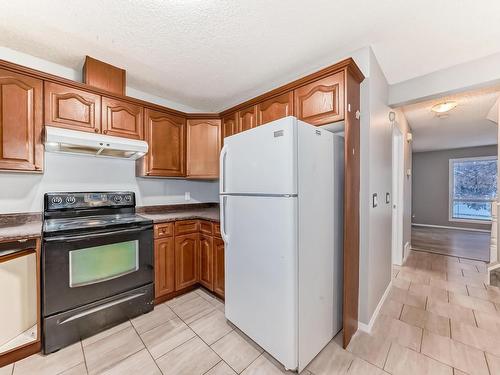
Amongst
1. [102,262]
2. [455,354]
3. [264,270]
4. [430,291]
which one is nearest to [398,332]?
[455,354]

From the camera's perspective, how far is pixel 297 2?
147cm

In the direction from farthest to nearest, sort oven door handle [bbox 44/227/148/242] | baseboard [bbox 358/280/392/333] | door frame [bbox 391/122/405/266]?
door frame [bbox 391/122/405/266] → baseboard [bbox 358/280/392/333] → oven door handle [bbox 44/227/148/242]

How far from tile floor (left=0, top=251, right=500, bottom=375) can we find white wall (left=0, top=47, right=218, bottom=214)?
1.30 meters

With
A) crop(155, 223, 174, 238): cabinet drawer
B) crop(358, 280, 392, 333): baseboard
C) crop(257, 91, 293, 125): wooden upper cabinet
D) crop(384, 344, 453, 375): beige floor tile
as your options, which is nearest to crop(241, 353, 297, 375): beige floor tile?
crop(384, 344, 453, 375): beige floor tile

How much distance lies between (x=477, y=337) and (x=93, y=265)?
3.26 m

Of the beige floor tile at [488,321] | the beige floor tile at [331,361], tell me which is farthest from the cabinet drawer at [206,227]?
the beige floor tile at [488,321]

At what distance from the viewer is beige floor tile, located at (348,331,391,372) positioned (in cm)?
162

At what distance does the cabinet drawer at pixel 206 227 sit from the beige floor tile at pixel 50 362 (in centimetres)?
138

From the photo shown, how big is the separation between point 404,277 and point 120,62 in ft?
14.1

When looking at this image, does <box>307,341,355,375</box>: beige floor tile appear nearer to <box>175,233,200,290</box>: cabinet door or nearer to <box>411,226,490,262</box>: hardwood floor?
<box>175,233,200,290</box>: cabinet door

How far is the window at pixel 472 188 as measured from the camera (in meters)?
6.31

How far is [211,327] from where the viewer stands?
199 cm

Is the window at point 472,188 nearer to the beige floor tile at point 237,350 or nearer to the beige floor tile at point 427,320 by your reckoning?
the beige floor tile at point 427,320

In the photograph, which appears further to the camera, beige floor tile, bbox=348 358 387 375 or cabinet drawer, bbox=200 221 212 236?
cabinet drawer, bbox=200 221 212 236
